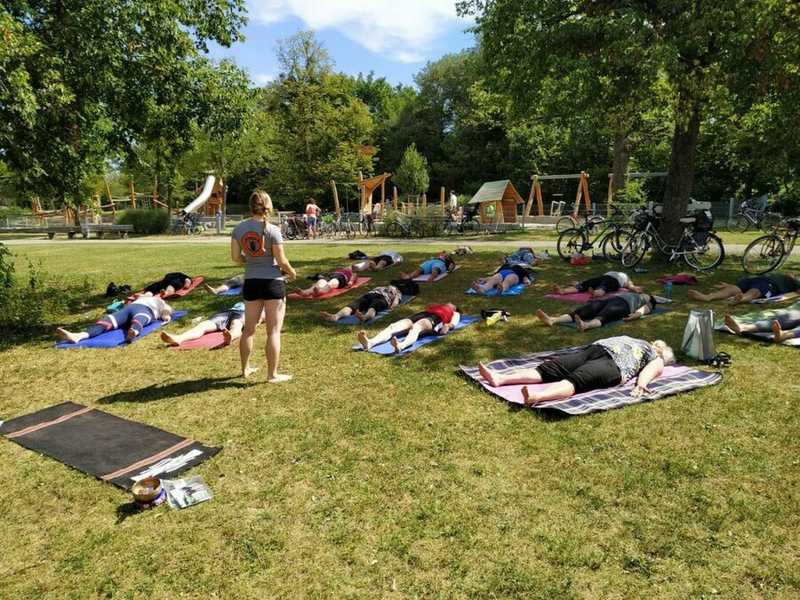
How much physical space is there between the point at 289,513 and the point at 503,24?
1156 cm

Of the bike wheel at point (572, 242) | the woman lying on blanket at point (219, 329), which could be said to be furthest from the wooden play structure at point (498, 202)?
the woman lying on blanket at point (219, 329)

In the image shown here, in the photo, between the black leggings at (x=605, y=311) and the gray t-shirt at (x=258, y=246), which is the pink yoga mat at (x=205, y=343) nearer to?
the gray t-shirt at (x=258, y=246)

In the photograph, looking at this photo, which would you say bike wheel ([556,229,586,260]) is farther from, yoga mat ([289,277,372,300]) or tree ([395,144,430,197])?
tree ([395,144,430,197])

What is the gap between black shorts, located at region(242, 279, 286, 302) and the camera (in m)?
4.93

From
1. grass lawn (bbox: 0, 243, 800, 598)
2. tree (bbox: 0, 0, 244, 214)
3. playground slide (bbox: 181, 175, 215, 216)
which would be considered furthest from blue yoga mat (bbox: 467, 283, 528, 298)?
playground slide (bbox: 181, 175, 215, 216)

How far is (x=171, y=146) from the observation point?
918cm

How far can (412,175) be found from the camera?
155ft

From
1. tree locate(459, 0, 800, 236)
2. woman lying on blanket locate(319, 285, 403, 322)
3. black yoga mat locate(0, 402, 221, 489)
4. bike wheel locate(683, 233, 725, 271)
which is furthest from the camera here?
bike wheel locate(683, 233, 725, 271)

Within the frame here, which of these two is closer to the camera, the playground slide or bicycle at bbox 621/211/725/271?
bicycle at bbox 621/211/725/271

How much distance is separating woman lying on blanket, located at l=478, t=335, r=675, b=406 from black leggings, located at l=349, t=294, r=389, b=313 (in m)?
2.95

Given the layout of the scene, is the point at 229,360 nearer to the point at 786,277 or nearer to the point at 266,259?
the point at 266,259

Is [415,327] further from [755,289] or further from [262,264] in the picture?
[755,289]

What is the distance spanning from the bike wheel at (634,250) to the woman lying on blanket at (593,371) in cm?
706

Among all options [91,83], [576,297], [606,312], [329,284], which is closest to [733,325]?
[606,312]
